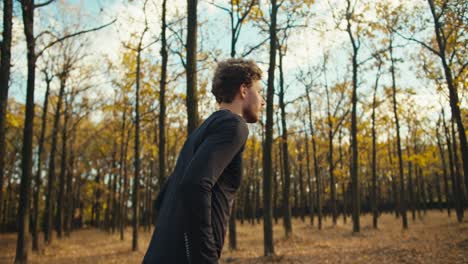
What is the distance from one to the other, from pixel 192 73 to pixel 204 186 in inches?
321

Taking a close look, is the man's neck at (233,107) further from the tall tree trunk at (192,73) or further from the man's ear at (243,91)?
the tall tree trunk at (192,73)

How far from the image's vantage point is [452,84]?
15070mm

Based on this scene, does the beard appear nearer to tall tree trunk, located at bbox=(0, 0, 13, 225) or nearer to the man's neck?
the man's neck

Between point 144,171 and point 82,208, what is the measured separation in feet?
44.7

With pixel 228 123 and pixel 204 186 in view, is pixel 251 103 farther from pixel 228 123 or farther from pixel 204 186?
pixel 204 186

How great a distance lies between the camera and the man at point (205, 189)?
1591mm

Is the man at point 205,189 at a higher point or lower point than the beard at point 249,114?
lower

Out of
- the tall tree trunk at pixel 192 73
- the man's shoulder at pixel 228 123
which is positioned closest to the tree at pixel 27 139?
the tall tree trunk at pixel 192 73

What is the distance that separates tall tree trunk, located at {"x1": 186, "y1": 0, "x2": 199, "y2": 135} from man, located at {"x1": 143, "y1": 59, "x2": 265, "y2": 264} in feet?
24.1

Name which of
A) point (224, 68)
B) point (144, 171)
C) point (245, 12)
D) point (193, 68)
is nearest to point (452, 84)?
point (245, 12)

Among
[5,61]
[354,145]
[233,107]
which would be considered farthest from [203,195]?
[354,145]

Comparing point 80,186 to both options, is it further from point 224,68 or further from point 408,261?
point 224,68

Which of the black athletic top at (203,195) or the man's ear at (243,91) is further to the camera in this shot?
the man's ear at (243,91)

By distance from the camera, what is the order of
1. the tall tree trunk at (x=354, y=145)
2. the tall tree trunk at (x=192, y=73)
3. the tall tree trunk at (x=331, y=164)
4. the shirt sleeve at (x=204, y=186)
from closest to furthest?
the shirt sleeve at (x=204, y=186), the tall tree trunk at (x=192, y=73), the tall tree trunk at (x=354, y=145), the tall tree trunk at (x=331, y=164)
